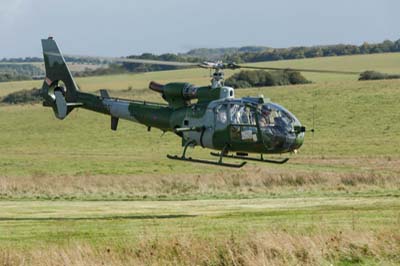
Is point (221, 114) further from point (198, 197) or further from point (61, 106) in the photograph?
point (61, 106)

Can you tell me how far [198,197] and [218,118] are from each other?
412 centimetres

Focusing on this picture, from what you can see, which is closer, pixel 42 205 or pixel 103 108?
pixel 42 205

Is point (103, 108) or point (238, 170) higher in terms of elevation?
point (103, 108)

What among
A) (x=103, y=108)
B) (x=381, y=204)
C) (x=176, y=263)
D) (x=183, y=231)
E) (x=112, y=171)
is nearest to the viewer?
(x=176, y=263)

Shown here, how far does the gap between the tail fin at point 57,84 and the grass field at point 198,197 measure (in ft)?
9.50

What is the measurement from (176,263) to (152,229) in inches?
197

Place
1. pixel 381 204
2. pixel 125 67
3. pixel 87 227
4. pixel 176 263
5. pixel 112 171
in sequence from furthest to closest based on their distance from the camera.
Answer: pixel 112 171, pixel 125 67, pixel 381 204, pixel 87 227, pixel 176 263

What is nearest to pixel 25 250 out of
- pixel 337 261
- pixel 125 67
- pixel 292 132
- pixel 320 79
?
pixel 337 261

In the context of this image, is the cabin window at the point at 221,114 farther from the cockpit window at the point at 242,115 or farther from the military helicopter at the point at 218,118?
the cockpit window at the point at 242,115

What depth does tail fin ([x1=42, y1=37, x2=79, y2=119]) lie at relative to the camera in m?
31.8

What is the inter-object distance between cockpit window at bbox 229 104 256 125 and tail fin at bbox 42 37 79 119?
284 inches

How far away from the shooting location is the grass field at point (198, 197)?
16.3 m

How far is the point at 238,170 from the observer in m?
39.3

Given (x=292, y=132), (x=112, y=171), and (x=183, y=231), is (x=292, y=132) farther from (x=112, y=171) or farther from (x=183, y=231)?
(x=112, y=171)
